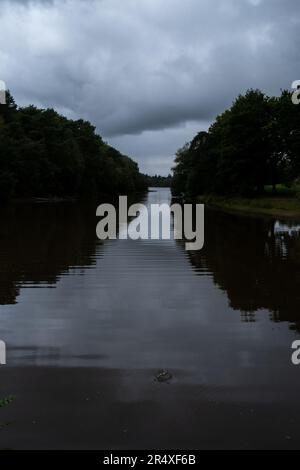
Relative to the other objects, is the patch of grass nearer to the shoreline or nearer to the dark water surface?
A: the shoreline

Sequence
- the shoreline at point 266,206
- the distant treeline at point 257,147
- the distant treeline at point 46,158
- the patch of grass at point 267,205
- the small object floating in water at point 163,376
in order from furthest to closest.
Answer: the distant treeline at point 46,158 → the distant treeline at point 257,147 → the patch of grass at point 267,205 → the shoreline at point 266,206 → the small object floating in water at point 163,376

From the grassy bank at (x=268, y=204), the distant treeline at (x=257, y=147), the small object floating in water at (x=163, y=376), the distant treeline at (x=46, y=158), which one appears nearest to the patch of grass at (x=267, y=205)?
the grassy bank at (x=268, y=204)

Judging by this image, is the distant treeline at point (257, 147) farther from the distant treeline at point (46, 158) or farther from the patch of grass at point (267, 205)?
the distant treeline at point (46, 158)

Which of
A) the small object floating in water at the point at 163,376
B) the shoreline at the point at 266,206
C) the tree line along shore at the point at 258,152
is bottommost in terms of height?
the small object floating in water at the point at 163,376

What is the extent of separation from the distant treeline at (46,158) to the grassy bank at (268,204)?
2673 centimetres

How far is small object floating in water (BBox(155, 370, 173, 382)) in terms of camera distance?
676cm

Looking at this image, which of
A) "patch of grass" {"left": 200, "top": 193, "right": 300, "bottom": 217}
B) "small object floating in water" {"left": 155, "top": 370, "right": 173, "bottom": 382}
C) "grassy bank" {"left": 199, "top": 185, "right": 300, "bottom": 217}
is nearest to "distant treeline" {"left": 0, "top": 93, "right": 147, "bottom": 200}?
"grassy bank" {"left": 199, "top": 185, "right": 300, "bottom": 217}

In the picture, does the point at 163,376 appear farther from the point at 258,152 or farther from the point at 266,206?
the point at 258,152

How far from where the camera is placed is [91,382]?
263 inches

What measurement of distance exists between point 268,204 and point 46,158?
48270mm

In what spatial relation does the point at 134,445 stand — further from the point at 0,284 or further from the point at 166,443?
the point at 0,284

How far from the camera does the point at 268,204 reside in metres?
47.3

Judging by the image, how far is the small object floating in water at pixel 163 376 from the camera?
6.76 m

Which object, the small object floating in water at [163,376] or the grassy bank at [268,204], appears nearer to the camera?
the small object floating in water at [163,376]
